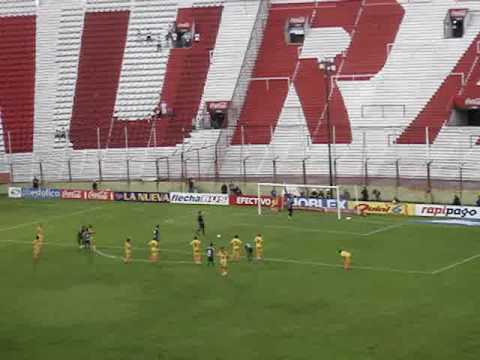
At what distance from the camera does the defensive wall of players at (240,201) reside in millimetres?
59062

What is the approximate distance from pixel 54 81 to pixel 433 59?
34.1 m

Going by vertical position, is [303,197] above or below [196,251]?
above

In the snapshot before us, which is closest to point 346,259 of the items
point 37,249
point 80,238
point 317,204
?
point 80,238

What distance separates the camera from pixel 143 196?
70938 millimetres

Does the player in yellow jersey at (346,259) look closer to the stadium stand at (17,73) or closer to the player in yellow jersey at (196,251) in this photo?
the player in yellow jersey at (196,251)

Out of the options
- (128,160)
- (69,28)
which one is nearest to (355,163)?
(128,160)

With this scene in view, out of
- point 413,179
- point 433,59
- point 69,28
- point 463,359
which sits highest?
point 69,28

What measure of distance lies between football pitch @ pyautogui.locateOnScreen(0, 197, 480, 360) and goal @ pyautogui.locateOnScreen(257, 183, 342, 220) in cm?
189

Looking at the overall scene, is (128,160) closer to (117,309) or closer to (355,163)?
(355,163)

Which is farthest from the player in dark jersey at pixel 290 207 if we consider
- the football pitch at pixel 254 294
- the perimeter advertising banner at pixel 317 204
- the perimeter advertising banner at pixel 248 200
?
the perimeter advertising banner at pixel 248 200

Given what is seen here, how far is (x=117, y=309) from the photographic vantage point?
128 feet

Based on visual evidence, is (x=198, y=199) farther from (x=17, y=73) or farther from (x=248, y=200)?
(x=17, y=73)

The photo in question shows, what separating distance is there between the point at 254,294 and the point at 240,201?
26.4 m

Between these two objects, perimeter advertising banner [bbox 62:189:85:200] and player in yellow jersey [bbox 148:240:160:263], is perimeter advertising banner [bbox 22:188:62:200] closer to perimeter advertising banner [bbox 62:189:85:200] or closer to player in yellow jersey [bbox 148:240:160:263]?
perimeter advertising banner [bbox 62:189:85:200]
